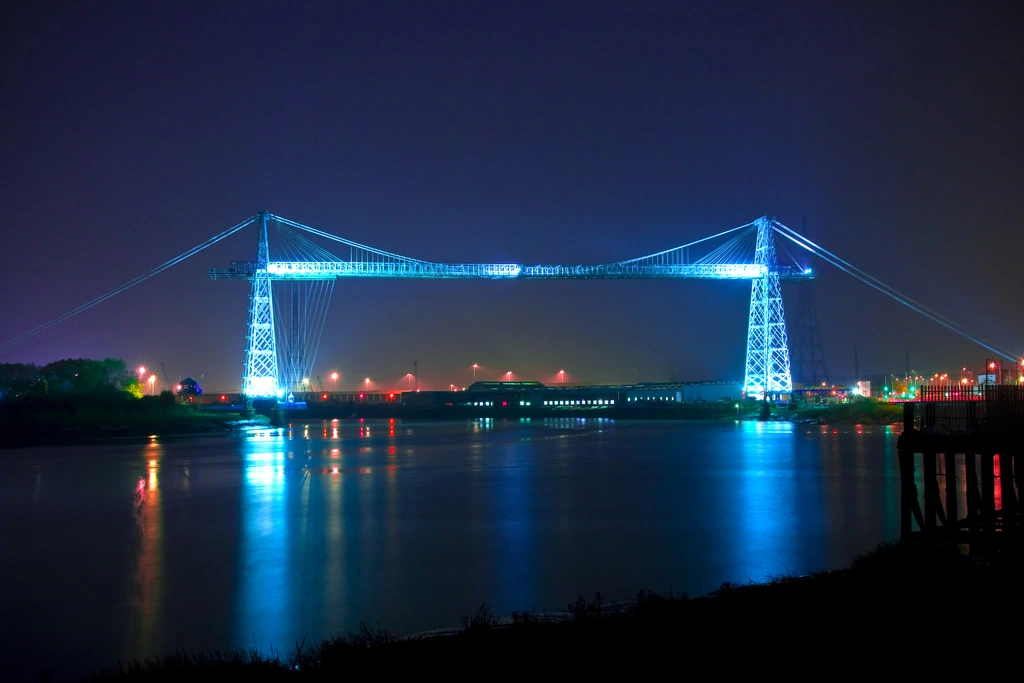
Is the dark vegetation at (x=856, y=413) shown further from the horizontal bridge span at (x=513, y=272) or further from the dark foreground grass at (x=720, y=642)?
the dark foreground grass at (x=720, y=642)

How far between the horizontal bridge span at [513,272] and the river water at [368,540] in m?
34.6

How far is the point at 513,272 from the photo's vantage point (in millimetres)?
69750

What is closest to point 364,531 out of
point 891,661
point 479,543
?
point 479,543

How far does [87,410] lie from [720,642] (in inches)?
1846

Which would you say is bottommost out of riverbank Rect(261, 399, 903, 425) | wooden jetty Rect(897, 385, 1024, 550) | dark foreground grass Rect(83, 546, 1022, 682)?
riverbank Rect(261, 399, 903, 425)

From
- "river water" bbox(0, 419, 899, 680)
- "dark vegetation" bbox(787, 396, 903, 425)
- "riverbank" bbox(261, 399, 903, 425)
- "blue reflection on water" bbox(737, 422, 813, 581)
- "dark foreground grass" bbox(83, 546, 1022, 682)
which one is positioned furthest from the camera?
"riverbank" bbox(261, 399, 903, 425)

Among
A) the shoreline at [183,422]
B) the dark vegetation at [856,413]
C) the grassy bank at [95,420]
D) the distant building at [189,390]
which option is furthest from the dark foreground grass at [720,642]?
the distant building at [189,390]

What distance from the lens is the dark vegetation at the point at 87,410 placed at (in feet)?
136


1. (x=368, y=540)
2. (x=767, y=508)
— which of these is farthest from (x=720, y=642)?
(x=767, y=508)

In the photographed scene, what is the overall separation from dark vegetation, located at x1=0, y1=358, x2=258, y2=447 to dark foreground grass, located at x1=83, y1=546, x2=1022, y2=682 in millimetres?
38257

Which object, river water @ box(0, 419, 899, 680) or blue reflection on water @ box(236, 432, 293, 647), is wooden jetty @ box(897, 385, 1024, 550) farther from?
blue reflection on water @ box(236, 432, 293, 647)

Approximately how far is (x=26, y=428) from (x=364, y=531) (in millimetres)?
34185

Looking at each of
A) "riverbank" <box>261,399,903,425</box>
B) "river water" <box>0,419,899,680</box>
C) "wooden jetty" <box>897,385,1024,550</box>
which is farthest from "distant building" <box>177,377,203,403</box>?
"wooden jetty" <box>897,385,1024,550</box>

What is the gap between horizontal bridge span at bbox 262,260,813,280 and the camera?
60.4 m
